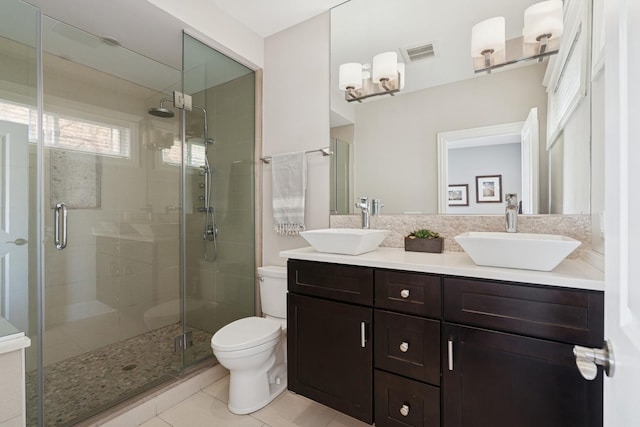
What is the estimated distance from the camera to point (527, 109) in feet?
4.91

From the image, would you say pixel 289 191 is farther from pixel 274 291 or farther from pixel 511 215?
pixel 511 215

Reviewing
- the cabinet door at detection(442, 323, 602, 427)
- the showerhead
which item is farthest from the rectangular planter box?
the showerhead

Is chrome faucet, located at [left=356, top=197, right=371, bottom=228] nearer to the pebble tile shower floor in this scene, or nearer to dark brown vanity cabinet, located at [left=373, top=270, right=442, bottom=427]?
dark brown vanity cabinet, located at [left=373, top=270, right=442, bottom=427]

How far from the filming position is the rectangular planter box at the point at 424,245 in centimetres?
159

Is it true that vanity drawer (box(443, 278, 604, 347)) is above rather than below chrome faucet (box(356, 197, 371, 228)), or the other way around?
below

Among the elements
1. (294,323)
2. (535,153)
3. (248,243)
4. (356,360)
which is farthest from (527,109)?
(248,243)

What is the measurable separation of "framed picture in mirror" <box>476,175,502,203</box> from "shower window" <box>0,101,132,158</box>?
264 centimetres

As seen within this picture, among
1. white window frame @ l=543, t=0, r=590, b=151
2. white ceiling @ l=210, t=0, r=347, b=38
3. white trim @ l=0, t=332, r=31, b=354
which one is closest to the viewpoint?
white trim @ l=0, t=332, r=31, b=354

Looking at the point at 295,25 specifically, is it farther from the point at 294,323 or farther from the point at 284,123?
the point at 294,323

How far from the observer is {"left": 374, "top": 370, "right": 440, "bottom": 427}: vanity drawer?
1.19m

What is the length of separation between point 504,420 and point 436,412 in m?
0.24

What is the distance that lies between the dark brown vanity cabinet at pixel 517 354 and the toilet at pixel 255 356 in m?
1.01

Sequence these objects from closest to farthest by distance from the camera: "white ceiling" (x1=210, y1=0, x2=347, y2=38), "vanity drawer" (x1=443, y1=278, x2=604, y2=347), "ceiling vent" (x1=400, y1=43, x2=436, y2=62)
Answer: "vanity drawer" (x1=443, y1=278, x2=604, y2=347), "ceiling vent" (x1=400, y1=43, x2=436, y2=62), "white ceiling" (x1=210, y1=0, x2=347, y2=38)

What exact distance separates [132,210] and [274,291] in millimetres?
1414
